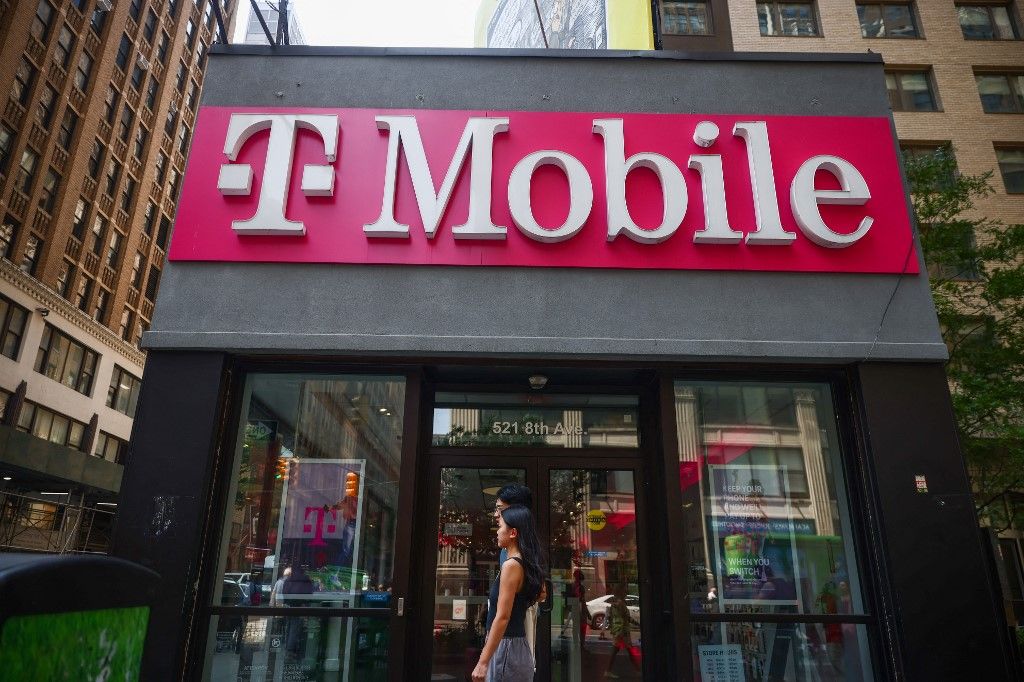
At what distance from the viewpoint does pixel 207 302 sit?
623 centimetres

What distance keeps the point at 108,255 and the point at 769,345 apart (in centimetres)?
3701

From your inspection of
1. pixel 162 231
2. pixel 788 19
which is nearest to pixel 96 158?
pixel 162 231

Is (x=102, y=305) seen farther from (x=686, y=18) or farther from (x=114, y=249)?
(x=686, y=18)

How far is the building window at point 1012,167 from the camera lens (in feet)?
76.5

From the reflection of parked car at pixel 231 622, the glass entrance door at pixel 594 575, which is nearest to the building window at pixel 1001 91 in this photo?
the glass entrance door at pixel 594 575

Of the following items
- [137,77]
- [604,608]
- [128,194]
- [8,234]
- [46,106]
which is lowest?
[604,608]

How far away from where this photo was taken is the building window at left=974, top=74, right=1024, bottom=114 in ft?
80.1

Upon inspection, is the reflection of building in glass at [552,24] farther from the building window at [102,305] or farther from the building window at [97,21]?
the building window at [102,305]

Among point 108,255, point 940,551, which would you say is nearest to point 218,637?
point 940,551

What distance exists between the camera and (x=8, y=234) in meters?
26.9

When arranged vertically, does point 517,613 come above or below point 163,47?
below

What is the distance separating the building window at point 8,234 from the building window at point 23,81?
4.79 m

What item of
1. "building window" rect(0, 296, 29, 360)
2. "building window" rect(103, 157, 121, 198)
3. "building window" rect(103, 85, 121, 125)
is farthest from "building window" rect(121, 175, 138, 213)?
"building window" rect(0, 296, 29, 360)

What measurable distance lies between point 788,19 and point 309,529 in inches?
1040
